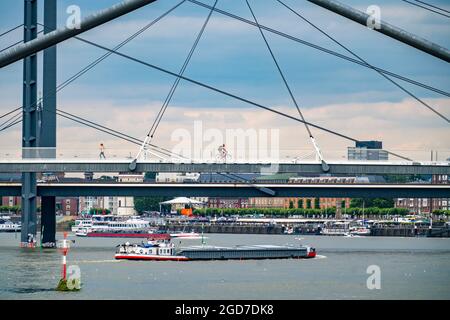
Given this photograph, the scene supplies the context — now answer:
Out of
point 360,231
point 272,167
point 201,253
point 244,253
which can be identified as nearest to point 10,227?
point 360,231

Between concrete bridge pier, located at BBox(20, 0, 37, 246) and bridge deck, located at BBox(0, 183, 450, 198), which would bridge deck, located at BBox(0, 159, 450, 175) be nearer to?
concrete bridge pier, located at BBox(20, 0, 37, 246)

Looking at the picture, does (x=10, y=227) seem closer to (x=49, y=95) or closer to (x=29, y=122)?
(x=29, y=122)

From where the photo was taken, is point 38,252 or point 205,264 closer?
point 205,264

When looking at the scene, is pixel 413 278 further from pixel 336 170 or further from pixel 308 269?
pixel 336 170

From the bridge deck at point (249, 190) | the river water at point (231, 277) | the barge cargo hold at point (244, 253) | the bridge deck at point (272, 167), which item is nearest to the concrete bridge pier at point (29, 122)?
the bridge deck at point (249, 190)
